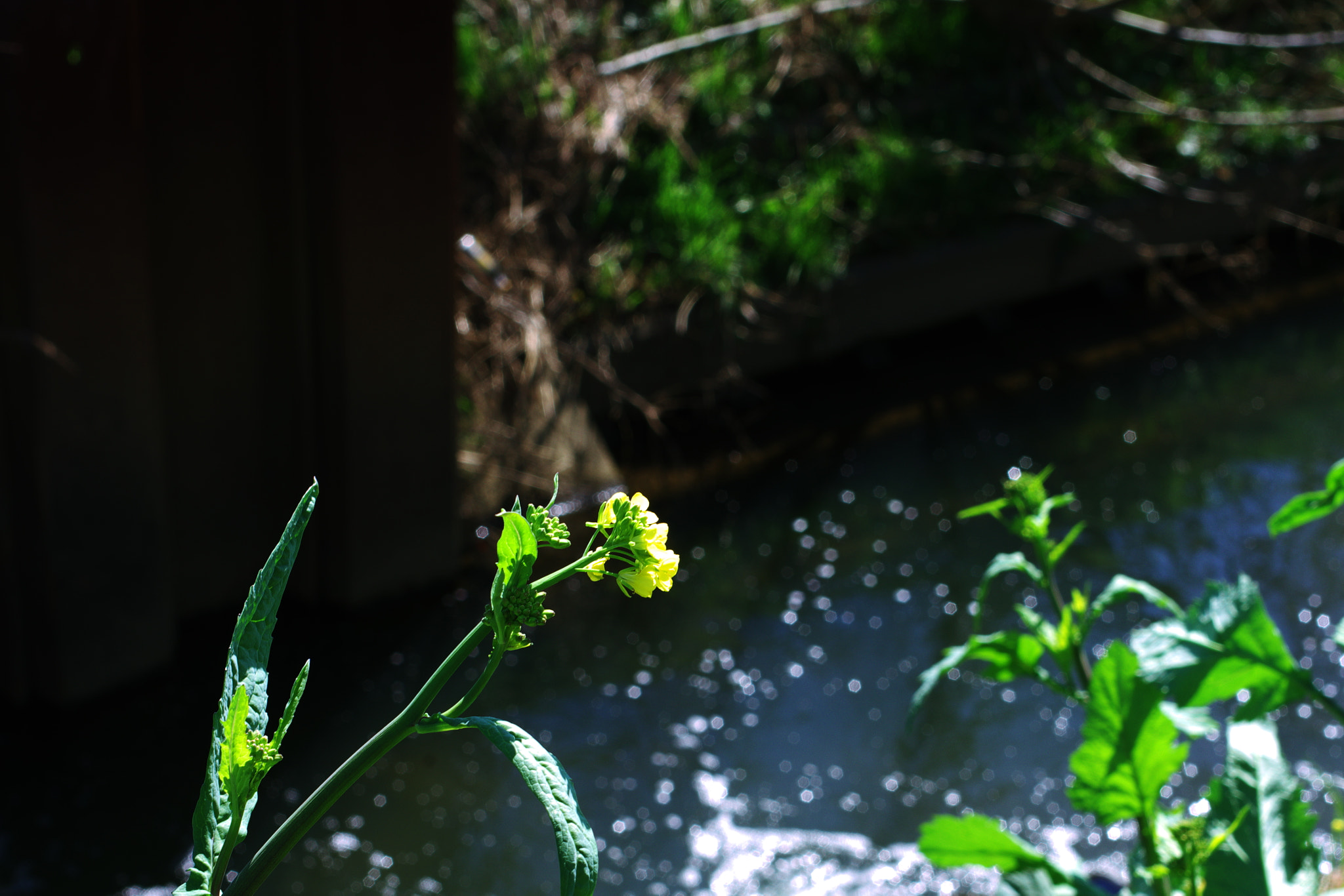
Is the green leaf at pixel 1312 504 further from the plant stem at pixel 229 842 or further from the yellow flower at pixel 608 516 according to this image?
the plant stem at pixel 229 842

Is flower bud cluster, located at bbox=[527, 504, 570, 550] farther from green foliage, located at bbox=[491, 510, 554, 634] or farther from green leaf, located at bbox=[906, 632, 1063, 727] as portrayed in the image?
green leaf, located at bbox=[906, 632, 1063, 727]

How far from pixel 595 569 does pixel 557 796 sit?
0.30ft

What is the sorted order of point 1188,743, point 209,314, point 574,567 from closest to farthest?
point 574,567, point 1188,743, point 209,314

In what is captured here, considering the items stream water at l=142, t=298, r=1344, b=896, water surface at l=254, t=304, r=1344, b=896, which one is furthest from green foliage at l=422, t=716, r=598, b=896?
water surface at l=254, t=304, r=1344, b=896

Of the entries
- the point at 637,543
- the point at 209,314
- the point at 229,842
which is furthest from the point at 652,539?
the point at 209,314

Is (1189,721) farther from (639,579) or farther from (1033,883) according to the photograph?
(639,579)

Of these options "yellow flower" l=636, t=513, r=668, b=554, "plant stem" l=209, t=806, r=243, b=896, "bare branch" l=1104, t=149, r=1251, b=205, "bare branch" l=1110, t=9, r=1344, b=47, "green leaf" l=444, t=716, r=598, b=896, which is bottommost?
"bare branch" l=1104, t=149, r=1251, b=205

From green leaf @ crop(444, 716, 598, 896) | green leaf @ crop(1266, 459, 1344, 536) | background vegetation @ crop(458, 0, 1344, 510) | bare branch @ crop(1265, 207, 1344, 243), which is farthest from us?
bare branch @ crop(1265, 207, 1344, 243)

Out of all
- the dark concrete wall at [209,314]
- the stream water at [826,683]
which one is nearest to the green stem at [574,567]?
the stream water at [826,683]

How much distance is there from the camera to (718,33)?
6.18 metres

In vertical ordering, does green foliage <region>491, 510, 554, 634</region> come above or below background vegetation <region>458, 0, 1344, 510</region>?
above

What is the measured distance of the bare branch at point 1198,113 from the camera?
5355 mm

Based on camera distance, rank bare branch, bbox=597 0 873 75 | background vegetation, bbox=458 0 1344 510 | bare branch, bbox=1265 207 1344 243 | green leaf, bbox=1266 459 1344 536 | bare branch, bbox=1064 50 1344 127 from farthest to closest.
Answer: bare branch, bbox=597 0 873 75, bare branch, bbox=1265 207 1344 243, bare branch, bbox=1064 50 1344 127, background vegetation, bbox=458 0 1344 510, green leaf, bbox=1266 459 1344 536

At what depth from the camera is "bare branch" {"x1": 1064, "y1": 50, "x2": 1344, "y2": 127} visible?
5.36 m
